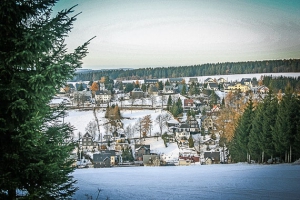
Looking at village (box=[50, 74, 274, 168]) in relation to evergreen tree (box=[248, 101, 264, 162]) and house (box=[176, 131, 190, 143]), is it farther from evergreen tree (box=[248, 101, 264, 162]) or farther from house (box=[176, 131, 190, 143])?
evergreen tree (box=[248, 101, 264, 162])

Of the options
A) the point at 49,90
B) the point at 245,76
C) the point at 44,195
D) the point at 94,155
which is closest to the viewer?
the point at 49,90

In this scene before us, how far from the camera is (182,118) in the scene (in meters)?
8.66

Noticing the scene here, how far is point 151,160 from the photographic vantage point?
25.4 ft

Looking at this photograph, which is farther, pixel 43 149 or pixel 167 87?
pixel 167 87

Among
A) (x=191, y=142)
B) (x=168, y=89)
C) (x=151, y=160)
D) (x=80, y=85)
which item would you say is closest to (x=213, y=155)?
(x=191, y=142)

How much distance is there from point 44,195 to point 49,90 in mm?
979

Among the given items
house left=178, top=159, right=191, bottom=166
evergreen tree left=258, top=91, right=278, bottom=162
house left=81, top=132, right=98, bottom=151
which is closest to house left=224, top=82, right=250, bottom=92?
evergreen tree left=258, top=91, right=278, bottom=162

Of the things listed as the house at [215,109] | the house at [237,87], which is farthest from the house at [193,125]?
the house at [237,87]

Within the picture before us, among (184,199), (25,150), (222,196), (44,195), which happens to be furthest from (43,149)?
(222,196)

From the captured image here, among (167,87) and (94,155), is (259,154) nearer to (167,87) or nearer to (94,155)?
(167,87)

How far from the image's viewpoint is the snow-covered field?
4.62m

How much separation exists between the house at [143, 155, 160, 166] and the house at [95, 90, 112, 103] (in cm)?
180

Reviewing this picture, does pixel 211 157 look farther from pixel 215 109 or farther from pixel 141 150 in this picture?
pixel 141 150

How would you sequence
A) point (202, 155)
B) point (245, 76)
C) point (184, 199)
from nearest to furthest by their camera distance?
point (184, 199), point (202, 155), point (245, 76)
